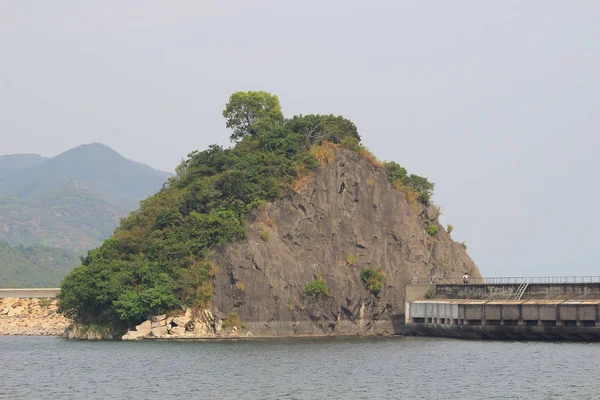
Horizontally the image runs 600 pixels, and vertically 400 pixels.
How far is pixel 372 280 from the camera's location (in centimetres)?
10606

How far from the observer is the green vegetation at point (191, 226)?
98.2 m

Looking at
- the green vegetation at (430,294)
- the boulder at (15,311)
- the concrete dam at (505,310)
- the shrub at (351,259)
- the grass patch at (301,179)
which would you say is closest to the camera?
the concrete dam at (505,310)

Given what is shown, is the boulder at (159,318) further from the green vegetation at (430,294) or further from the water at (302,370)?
the green vegetation at (430,294)

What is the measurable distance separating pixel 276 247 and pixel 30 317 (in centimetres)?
4621

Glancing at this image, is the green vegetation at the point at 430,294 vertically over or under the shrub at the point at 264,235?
under

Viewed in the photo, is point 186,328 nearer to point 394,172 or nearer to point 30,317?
point 394,172

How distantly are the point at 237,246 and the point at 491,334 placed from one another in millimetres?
27225

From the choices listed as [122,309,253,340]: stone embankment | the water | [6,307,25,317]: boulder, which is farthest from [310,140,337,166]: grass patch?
[6,307,25,317]: boulder

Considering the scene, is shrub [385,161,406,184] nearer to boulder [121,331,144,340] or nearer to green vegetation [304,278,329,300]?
green vegetation [304,278,329,300]

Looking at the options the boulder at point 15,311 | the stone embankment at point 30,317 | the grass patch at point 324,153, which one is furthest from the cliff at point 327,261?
the boulder at point 15,311

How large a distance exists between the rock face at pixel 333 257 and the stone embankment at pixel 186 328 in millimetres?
1449

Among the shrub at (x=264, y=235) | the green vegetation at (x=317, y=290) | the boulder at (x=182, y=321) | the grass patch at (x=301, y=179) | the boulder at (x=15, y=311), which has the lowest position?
the boulder at (x=182, y=321)

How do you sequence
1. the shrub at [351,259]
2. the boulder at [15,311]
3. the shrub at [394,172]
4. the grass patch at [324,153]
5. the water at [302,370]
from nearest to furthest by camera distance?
the water at [302,370] < the shrub at [351,259] < the grass patch at [324,153] < the shrub at [394,172] < the boulder at [15,311]

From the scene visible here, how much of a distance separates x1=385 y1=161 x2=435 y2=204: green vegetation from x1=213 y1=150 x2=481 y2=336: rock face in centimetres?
160
